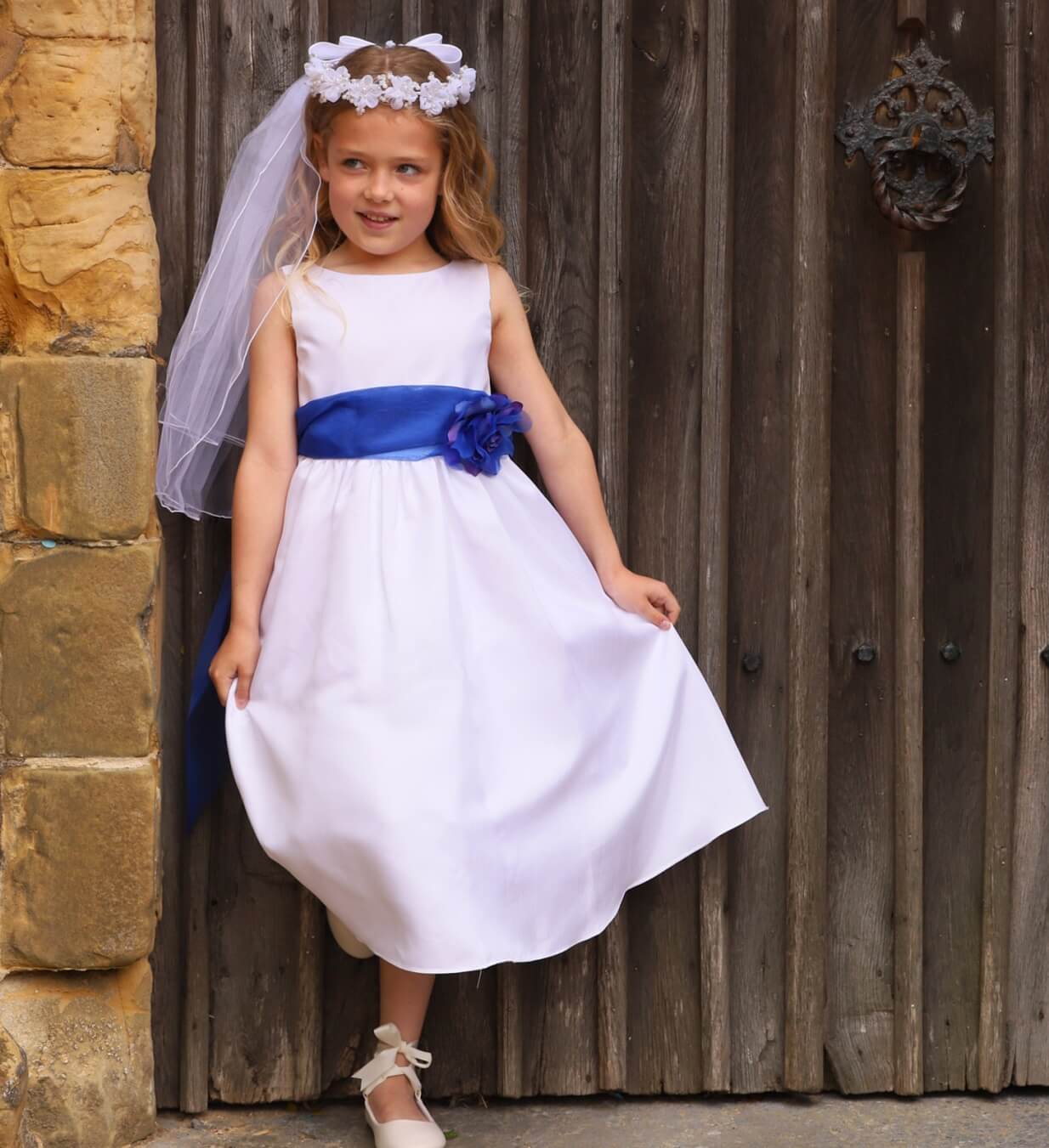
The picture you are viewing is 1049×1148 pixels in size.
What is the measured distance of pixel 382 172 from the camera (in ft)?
7.70

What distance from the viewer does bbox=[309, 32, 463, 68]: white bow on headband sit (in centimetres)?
236

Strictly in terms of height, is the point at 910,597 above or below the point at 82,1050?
above

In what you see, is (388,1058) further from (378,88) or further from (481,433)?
(378,88)

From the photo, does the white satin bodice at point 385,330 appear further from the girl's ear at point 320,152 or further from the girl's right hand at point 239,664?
→ the girl's right hand at point 239,664

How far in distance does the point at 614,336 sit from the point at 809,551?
1.78 ft

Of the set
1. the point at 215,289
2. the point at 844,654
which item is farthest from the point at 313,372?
the point at 844,654

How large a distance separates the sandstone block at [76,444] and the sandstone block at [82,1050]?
2.48 feet

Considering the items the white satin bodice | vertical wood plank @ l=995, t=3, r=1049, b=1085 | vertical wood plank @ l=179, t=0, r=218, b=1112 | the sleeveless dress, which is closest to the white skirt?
the sleeveless dress

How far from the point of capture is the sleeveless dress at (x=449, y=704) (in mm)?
2229

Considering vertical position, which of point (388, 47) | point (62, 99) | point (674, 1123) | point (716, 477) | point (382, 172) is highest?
point (388, 47)

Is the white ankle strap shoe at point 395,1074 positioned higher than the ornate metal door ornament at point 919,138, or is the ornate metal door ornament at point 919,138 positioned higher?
the ornate metal door ornament at point 919,138

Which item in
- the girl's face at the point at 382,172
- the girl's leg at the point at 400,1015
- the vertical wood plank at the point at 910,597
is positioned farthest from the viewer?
Answer: the vertical wood plank at the point at 910,597

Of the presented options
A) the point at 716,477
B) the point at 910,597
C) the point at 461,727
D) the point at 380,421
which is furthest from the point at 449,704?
the point at 910,597

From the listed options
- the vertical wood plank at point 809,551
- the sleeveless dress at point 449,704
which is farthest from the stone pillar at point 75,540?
the vertical wood plank at point 809,551
